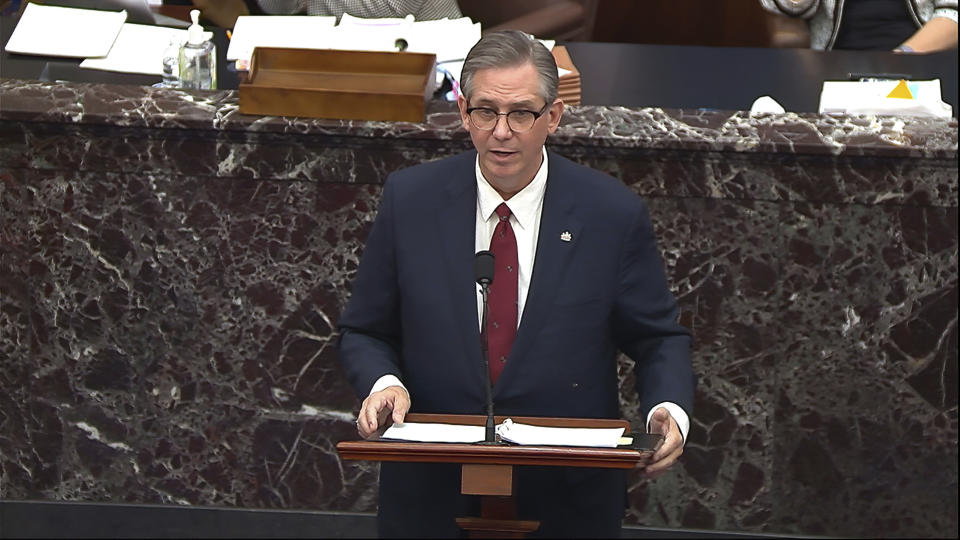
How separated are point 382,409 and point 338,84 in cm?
155

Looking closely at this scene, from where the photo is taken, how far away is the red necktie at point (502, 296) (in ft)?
8.01

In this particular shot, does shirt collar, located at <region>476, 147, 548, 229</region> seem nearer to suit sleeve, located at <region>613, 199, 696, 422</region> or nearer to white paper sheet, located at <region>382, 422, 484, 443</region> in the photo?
suit sleeve, located at <region>613, 199, 696, 422</region>

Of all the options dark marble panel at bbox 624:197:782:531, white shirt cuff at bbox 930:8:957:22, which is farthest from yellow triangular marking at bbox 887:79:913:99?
white shirt cuff at bbox 930:8:957:22

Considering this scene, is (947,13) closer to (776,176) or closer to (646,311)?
(776,176)

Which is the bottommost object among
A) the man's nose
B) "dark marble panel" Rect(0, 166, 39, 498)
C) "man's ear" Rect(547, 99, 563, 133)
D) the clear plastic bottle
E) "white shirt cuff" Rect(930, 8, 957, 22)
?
"dark marble panel" Rect(0, 166, 39, 498)

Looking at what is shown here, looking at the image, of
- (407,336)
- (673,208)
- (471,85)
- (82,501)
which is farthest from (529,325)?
(82,501)

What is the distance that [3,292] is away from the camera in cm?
344

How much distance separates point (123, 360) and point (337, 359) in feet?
1.79

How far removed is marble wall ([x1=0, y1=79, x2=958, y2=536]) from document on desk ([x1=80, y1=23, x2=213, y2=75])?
454mm

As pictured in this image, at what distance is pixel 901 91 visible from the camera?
3719 millimetres

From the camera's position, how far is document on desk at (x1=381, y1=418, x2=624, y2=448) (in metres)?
2.09

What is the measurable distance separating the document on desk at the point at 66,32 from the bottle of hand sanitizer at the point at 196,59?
0.34 metres

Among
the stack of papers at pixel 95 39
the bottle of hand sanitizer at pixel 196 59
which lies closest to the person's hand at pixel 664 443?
the bottle of hand sanitizer at pixel 196 59

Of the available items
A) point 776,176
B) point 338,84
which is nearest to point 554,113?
point 776,176
